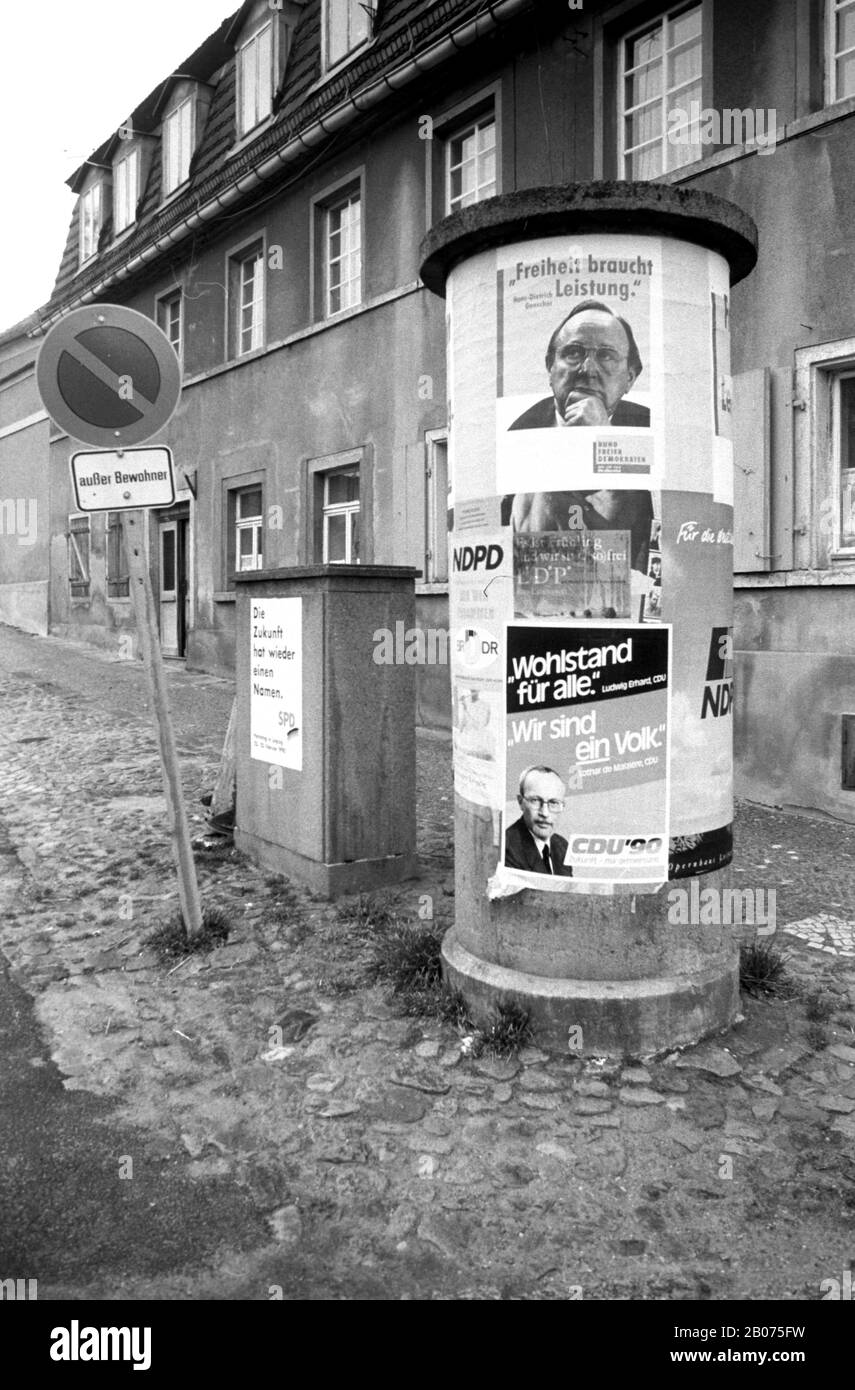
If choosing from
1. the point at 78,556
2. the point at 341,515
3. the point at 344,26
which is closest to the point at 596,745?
the point at 341,515

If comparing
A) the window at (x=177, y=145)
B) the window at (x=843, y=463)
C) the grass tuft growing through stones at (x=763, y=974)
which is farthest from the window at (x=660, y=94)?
the window at (x=177, y=145)

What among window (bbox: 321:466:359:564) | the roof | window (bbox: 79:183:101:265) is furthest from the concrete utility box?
window (bbox: 79:183:101:265)

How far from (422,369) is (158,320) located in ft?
26.4

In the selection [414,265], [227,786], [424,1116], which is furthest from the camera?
[414,265]

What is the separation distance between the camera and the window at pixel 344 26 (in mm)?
12484

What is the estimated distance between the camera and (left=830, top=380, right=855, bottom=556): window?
7.98 meters

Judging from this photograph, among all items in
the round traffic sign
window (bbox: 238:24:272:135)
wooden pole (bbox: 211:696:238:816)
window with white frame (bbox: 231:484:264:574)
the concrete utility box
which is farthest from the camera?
window with white frame (bbox: 231:484:264:574)

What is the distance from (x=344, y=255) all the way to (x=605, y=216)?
10.6 metres

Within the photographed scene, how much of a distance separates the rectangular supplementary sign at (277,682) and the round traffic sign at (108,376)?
1.39 m

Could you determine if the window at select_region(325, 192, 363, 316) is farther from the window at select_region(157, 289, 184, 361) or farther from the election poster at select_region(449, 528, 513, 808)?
the election poster at select_region(449, 528, 513, 808)

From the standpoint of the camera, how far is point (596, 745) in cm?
384

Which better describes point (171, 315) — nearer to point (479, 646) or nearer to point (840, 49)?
point (840, 49)

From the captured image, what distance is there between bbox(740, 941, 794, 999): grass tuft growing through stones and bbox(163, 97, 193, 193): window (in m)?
15.9

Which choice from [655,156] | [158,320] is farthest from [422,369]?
[158,320]
